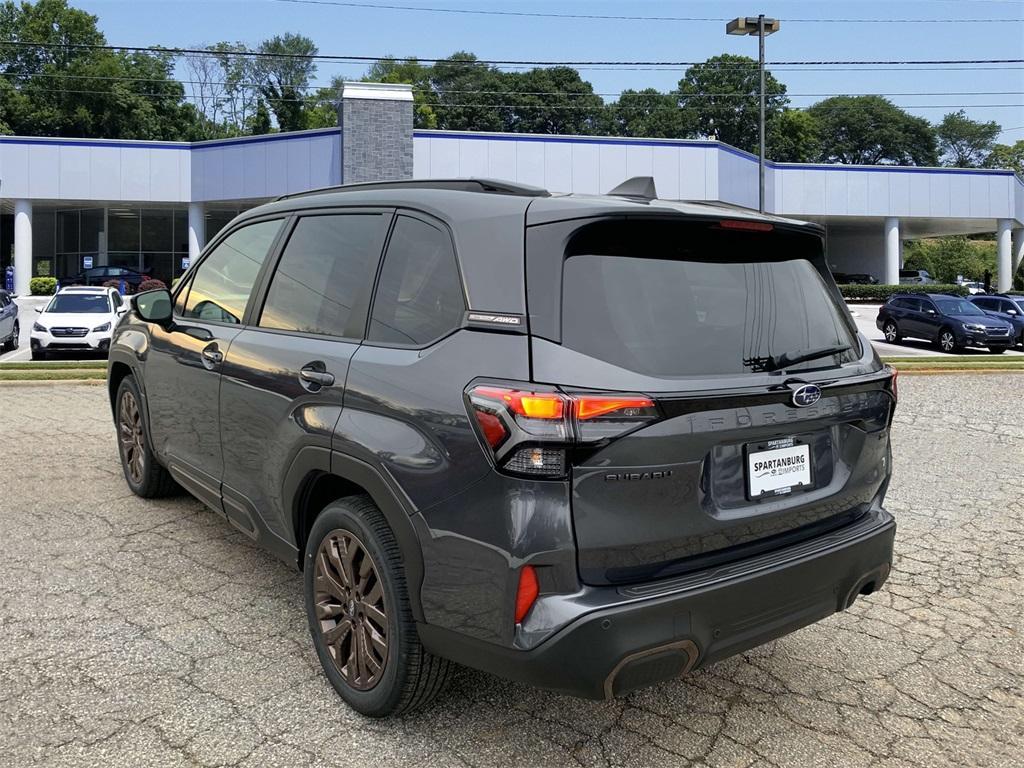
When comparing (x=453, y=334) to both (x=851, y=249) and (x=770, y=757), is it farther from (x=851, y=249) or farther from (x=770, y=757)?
(x=851, y=249)

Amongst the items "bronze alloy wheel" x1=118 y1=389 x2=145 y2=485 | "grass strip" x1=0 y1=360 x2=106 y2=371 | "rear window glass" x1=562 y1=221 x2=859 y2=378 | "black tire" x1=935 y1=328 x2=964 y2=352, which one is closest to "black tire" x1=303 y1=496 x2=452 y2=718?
"rear window glass" x1=562 y1=221 x2=859 y2=378

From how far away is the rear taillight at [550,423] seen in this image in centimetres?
228

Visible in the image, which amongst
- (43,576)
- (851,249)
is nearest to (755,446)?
(43,576)

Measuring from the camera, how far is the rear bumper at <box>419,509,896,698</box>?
7.50 ft

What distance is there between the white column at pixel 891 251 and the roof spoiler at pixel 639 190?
A: 44.8 meters

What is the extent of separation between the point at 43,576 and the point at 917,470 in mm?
6423

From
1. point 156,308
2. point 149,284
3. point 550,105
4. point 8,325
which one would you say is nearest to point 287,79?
point 550,105

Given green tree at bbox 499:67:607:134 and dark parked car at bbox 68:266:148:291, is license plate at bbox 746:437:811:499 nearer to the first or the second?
Result: dark parked car at bbox 68:266:148:291

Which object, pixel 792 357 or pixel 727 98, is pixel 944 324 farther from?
pixel 727 98

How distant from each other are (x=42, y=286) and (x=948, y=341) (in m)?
36.0

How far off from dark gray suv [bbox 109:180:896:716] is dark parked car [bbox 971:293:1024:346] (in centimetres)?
2237

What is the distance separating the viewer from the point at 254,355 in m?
3.53

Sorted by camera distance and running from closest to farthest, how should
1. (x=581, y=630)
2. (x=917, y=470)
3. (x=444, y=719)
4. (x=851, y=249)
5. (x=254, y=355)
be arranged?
(x=581, y=630) < (x=444, y=719) < (x=254, y=355) < (x=917, y=470) < (x=851, y=249)

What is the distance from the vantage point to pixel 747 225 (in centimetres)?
286
